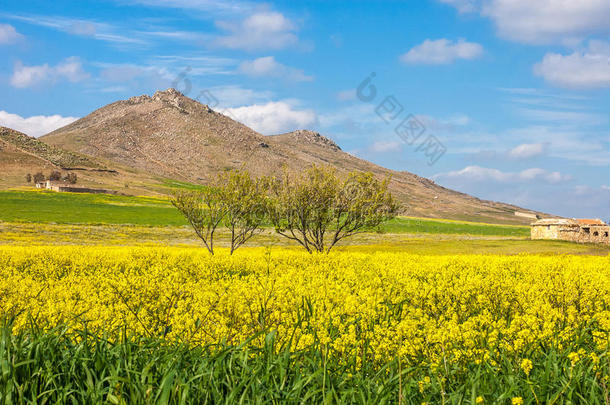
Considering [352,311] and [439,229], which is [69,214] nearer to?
[439,229]

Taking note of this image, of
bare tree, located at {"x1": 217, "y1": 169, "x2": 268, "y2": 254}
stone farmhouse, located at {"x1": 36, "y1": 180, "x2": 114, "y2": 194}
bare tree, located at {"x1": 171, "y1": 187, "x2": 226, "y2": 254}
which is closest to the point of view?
bare tree, located at {"x1": 171, "y1": 187, "x2": 226, "y2": 254}

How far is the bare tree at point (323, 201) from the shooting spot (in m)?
40.3

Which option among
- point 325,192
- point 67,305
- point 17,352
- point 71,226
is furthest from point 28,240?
point 17,352

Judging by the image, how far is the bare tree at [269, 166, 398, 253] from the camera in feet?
132

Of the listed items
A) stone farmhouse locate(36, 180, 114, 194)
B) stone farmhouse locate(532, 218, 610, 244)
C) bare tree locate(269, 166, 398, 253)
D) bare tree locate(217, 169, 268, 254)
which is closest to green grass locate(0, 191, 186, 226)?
stone farmhouse locate(36, 180, 114, 194)

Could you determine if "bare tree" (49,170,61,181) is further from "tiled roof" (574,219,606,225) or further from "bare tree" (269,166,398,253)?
"tiled roof" (574,219,606,225)

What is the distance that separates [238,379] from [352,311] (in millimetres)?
4142

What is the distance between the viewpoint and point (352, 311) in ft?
32.6

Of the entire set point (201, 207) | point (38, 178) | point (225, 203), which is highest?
point (38, 178)

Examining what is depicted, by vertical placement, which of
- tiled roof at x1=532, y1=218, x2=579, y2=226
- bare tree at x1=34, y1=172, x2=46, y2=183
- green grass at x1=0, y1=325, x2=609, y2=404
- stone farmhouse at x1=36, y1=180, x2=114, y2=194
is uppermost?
bare tree at x1=34, y1=172, x2=46, y2=183

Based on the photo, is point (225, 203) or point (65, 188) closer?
point (225, 203)

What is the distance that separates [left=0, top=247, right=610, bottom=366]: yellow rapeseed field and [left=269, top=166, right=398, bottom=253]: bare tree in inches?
747

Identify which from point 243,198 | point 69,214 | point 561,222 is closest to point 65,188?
point 69,214

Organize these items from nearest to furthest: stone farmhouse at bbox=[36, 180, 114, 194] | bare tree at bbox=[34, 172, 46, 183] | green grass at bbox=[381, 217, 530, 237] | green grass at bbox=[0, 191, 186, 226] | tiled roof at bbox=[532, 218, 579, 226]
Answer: tiled roof at bbox=[532, 218, 579, 226] < green grass at bbox=[0, 191, 186, 226] < green grass at bbox=[381, 217, 530, 237] < stone farmhouse at bbox=[36, 180, 114, 194] < bare tree at bbox=[34, 172, 46, 183]
